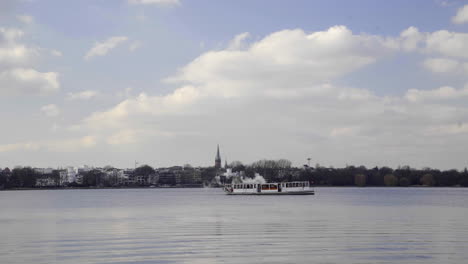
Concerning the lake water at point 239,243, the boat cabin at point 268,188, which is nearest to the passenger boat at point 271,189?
the boat cabin at point 268,188

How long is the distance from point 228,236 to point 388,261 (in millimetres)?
13873

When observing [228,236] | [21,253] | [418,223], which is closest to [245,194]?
[418,223]

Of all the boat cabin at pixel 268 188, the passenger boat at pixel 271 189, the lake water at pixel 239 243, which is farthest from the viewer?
the boat cabin at pixel 268 188

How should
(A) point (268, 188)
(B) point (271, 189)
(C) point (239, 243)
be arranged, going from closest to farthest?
(C) point (239, 243) → (B) point (271, 189) → (A) point (268, 188)

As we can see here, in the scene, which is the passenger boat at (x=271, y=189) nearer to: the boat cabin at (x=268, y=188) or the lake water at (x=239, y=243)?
the boat cabin at (x=268, y=188)

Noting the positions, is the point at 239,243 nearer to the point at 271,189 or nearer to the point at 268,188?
the point at 271,189

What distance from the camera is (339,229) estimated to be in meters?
43.0

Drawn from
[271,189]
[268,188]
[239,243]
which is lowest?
[239,243]

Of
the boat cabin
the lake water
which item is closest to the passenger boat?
the boat cabin

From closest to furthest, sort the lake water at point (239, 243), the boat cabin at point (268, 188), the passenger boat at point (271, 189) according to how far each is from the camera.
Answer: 1. the lake water at point (239, 243)
2. the passenger boat at point (271, 189)
3. the boat cabin at point (268, 188)

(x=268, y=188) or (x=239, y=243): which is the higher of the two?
(x=268, y=188)

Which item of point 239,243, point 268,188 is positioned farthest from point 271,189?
point 239,243

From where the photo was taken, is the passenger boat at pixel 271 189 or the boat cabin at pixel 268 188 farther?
the boat cabin at pixel 268 188

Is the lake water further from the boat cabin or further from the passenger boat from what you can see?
the boat cabin
